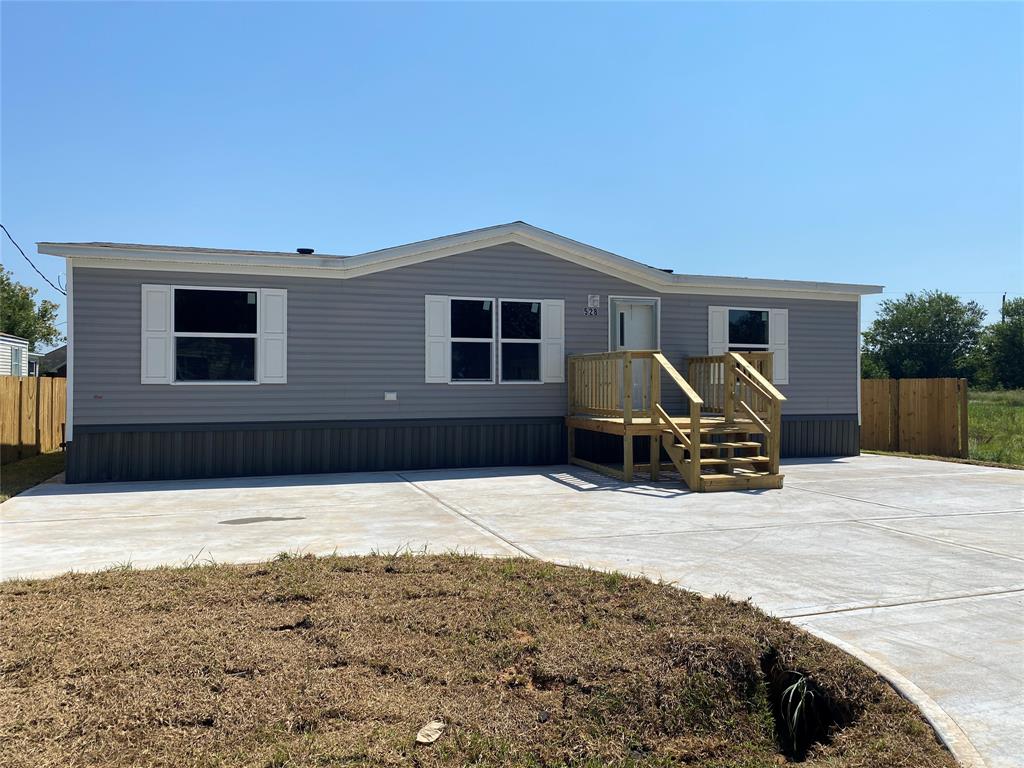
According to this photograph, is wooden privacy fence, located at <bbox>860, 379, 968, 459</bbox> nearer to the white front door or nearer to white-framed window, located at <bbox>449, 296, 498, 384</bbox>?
the white front door

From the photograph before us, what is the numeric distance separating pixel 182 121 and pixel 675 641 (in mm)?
13261

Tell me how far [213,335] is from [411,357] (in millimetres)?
2771

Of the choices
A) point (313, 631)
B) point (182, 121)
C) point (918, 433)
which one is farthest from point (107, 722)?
point (918, 433)

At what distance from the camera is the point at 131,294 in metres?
9.73

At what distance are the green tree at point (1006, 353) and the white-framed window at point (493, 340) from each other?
47303mm

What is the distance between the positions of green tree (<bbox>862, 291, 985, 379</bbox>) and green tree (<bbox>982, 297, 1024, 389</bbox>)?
4100 millimetres

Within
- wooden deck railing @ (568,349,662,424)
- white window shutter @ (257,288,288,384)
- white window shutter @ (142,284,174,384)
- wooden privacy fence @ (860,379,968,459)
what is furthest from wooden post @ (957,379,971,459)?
white window shutter @ (142,284,174,384)

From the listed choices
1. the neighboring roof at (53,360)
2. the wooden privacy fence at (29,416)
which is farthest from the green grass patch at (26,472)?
the neighboring roof at (53,360)

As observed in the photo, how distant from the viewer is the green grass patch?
8945mm

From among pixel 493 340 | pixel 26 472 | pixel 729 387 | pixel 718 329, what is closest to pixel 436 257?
pixel 493 340

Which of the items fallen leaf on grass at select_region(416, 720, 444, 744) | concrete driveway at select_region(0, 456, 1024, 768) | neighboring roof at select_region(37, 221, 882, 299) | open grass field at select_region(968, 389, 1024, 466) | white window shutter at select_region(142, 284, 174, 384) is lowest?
fallen leaf on grass at select_region(416, 720, 444, 744)

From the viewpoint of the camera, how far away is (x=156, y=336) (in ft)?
32.2

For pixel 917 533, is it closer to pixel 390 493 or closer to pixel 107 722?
pixel 390 493

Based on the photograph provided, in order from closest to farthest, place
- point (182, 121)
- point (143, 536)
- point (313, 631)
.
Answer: point (313, 631), point (143, 536), point (182, 121)
